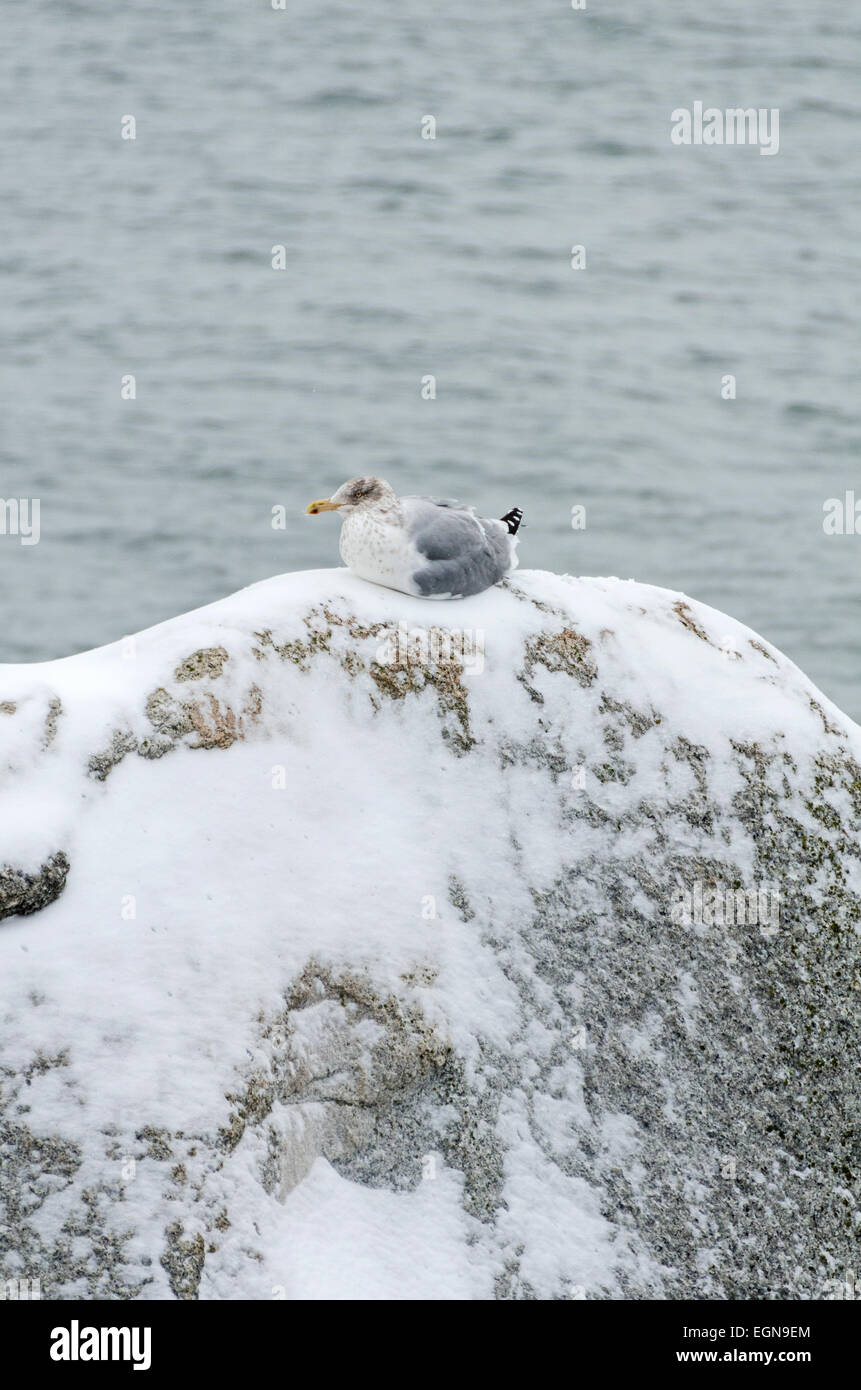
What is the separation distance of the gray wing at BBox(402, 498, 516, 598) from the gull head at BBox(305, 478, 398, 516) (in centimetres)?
11

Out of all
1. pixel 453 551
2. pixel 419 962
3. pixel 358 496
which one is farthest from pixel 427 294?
pixel 419 962

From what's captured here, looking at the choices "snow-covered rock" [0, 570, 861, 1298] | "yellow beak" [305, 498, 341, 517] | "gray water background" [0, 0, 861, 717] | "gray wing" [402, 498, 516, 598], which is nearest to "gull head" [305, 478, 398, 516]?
"yellow beak" [305, 498, 341, 517]

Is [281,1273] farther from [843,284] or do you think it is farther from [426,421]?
[843,284]

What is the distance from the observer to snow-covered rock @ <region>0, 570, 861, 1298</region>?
4152 millimetres

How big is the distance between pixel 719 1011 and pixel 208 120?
78.6 ft

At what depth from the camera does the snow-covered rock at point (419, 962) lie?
415 cm

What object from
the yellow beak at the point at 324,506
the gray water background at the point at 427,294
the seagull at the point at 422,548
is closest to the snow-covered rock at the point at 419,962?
the seagull at the point at 422,548

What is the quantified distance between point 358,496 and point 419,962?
1.91 meters

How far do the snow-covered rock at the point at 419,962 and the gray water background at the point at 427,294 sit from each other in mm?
8908

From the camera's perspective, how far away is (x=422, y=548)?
5.38m

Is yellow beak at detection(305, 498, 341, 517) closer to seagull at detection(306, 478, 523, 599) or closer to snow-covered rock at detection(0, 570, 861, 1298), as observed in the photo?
seagull at detection(306, 478, 523, 599)

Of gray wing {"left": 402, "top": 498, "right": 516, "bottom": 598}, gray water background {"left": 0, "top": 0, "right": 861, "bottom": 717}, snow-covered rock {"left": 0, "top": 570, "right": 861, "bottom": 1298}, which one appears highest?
gray wing {"left": 402, "top": 498, "right": 516, "bottom": 598}

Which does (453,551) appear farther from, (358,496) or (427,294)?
(427,294)
